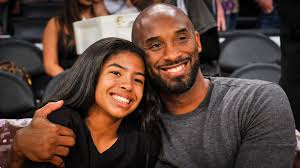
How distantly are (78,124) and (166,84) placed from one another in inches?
12.3

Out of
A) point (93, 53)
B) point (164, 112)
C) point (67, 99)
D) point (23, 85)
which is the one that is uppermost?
point (93, 53)

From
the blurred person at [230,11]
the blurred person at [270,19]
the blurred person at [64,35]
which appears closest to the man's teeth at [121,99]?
the blurred person at [64,35]

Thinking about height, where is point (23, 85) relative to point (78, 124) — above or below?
below

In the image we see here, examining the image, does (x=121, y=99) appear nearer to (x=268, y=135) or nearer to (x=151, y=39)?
(x=151, y=39)

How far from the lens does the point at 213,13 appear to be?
2.46 m

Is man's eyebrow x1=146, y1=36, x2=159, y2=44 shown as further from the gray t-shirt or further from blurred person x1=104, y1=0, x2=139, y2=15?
blurred person x1=104, y1=0, x2=139, y2=15

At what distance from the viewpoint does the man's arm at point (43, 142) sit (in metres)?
1.41

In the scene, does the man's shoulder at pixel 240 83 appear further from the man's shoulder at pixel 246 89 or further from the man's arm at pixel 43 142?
the man's arm at pixel 43 142

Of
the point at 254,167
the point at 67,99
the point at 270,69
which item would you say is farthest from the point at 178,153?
the point at 270,69

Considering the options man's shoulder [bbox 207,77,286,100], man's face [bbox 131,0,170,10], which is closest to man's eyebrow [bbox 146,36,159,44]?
man's shoulder [bbox 207,77,286,100]

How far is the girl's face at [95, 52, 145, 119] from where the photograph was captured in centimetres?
161

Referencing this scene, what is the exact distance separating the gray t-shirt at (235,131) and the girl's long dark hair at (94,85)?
0.20ft

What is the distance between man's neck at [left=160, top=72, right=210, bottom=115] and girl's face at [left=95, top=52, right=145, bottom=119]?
0.38 ft

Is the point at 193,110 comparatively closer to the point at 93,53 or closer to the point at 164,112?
the point at 164,112
